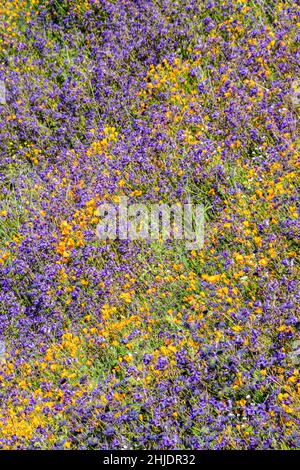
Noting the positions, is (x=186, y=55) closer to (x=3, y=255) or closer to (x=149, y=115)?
(x=149, y=115)

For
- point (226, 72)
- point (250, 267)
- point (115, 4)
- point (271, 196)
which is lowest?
point (250, 267)

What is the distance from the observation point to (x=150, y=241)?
7.13m

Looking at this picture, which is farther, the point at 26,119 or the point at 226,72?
the point at 26,119

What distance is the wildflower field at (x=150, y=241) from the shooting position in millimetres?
5508

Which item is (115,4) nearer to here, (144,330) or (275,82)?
(275,82)

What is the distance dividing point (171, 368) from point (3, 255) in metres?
2.92

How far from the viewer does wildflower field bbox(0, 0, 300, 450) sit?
5.51 meters

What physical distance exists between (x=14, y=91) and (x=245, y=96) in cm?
356

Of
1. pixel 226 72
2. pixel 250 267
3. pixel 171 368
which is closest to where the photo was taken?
pixel 171 368

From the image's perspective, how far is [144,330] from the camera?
6.37 m

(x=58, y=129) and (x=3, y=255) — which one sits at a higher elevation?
(x=58, y=129)

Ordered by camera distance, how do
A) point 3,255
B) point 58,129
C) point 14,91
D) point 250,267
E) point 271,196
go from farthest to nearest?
point 14,91, point 58,129, point 3,255, point 271,196, point 250,267

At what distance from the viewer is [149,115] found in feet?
28.0

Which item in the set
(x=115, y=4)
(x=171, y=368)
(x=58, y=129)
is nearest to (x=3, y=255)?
(x=58, y=129)
